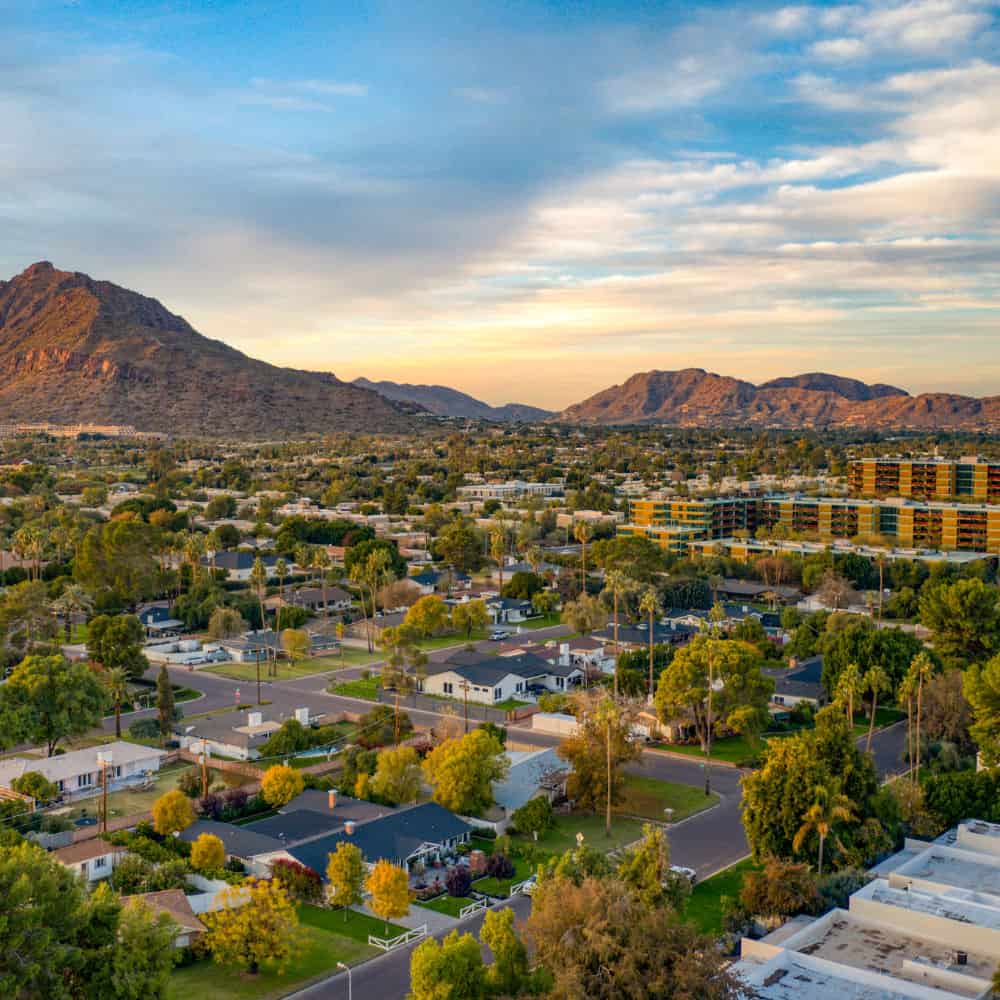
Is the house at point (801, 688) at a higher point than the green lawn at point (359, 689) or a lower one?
higher

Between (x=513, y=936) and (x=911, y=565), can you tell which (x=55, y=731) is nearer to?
(x=513, y=936)

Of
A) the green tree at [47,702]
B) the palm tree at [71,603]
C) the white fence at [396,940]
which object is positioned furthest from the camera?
the palm tree at [71,603]

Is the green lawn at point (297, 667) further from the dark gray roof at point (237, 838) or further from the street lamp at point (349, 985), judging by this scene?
the street lamp at point (349, 985)

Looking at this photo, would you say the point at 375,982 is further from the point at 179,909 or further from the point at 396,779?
the point at 396,779

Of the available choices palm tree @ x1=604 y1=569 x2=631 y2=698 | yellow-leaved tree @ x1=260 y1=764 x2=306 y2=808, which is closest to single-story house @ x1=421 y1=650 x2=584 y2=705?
palm tree @ x1=604 y1=569 x2=631 y2=698

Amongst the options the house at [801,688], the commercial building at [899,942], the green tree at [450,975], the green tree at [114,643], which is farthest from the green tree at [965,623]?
the green tree at [114,643]

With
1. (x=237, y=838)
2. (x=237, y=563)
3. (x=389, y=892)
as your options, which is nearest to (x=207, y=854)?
(x=237, y=838)
